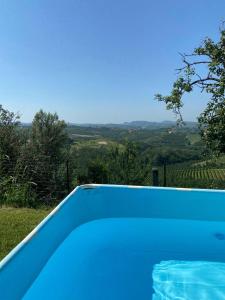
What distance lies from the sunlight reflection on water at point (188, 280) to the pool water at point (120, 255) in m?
0.10

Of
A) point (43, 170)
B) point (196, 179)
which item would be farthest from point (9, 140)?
point (196, 179)

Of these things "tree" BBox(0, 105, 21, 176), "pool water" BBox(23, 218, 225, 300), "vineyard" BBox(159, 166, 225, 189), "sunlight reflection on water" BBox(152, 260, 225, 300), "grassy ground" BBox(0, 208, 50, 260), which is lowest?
"sunlight reflection on water" BBox(152, 260, 225, 300)

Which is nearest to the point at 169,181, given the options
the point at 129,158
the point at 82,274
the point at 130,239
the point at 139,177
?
the point at 139,177

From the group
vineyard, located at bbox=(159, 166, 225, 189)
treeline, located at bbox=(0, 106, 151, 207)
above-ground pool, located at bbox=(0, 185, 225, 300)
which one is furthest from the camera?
vineyard, located at bbox=(159, 166, 225, 189)

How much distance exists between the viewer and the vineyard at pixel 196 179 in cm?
861

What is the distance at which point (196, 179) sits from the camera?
9.33 metres

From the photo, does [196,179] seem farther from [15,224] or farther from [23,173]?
[15,224]

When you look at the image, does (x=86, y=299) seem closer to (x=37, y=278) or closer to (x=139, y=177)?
(x=37, y=278)

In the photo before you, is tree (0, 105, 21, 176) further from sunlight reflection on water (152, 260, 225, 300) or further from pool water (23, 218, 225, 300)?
sunlight reflection on water (152, 260, 225, 300)

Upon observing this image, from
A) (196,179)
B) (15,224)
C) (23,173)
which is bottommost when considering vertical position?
(15,224)

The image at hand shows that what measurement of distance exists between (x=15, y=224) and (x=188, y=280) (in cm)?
269

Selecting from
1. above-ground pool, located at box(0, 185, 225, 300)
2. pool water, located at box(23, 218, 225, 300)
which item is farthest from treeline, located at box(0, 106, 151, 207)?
pool water, located at box(23, 218, 225, 300)

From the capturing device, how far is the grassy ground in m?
4.60

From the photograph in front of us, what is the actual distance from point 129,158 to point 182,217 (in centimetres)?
482
